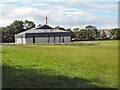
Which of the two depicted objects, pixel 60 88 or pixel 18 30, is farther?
pixel 18 30

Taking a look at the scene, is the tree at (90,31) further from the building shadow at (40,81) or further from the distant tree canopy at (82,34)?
the building shadow at (40,81)

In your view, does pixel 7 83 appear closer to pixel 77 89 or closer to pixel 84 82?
pixel 77 89

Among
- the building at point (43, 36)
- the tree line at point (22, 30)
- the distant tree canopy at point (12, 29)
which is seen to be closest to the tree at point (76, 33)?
the tree line at point (22, 30)

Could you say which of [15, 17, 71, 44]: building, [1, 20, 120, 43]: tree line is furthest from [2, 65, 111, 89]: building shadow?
[1, 20, 120, 43]: tree line

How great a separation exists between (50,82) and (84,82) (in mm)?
1785

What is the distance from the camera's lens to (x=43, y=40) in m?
62.4

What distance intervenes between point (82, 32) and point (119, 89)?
83.9m

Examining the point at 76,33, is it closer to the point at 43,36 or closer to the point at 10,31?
the point at 10,31

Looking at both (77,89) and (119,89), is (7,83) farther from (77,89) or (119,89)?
(119,89)

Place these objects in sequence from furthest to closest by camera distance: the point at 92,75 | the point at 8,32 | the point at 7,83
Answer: the point at 8,32
the point at 92,75
the point at 7,83

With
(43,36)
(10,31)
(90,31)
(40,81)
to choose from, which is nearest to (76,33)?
(90,31)

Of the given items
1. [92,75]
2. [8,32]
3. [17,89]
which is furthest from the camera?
[8,32]

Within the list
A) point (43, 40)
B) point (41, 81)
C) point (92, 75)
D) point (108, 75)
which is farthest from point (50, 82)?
point (43, 40)

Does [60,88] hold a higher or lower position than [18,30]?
lower
